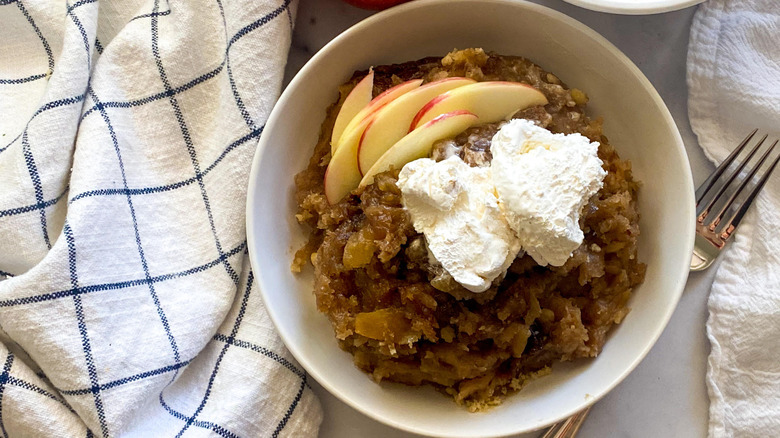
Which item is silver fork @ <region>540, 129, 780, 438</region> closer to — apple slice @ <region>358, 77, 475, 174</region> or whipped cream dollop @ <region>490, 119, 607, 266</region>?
whipped cream dollop @ <region>490, 119, 607, 266</region>

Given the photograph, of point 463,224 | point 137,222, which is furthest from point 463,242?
point 137,222

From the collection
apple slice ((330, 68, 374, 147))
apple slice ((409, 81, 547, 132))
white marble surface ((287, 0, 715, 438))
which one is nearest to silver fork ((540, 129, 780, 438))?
white marble surface ((287, 0, 715, 438))

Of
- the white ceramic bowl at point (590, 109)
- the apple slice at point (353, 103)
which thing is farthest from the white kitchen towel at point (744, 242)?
the apple slice at point (353, 103)

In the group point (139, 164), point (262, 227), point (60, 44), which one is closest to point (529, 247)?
point (262, 227)

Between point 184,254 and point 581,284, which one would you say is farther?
point 184,254

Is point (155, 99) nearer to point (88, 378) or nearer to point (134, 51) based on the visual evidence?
point (134, 51)

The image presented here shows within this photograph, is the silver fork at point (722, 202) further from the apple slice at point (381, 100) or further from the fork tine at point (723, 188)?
the apple slice at point (381, 100)
